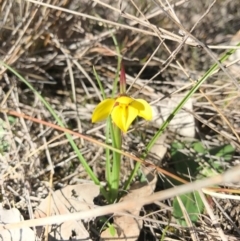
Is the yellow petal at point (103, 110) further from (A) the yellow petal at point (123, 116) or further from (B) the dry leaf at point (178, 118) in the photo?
(B) the dry leaf at point (178, 118)

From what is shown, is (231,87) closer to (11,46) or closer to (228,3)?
(228,3)

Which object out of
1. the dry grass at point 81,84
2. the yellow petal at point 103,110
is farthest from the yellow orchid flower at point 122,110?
the dry grass at point 81,84

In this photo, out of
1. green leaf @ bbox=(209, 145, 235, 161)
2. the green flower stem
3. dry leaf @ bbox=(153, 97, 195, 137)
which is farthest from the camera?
dry leaf @ bbox=(153, 97, 195, 137)

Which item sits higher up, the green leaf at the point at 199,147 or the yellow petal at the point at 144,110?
the yellow petal at the point at 144,110

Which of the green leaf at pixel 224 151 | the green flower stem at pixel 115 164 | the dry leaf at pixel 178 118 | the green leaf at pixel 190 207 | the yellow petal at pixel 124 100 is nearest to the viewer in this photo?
the yellow petal at pixel 124 100

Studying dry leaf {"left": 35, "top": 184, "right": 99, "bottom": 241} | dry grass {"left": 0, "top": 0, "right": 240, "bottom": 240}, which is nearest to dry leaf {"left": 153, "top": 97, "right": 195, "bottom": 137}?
dry grass {"left": 0, "top": 0, "right": 240, "bottom": 240}

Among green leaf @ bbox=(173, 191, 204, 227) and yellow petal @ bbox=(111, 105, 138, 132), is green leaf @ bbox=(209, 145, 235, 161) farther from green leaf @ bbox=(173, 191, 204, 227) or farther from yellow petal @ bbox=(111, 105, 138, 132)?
yellow petal @ bbox=(111, 105, 138, 132)

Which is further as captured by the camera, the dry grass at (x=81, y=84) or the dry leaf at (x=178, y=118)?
the dry leaf at (x=178, y=118)

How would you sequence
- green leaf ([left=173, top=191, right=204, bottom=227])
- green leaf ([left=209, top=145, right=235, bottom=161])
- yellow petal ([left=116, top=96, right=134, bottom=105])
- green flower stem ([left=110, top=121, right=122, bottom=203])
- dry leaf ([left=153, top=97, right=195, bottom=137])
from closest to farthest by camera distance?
yellow petal ([left=116, top=96, right=134, bottom=105]) < green flower stem ([left=110, top=121, right=122, bottom=203]) < green leaf ([left=173, top=191, right=204, bottom=227]) < green leaf ([left=209, top=145, right=235, bottom=161]) < dry leaf ([left=153, top=97, right=195, bottom=137])
